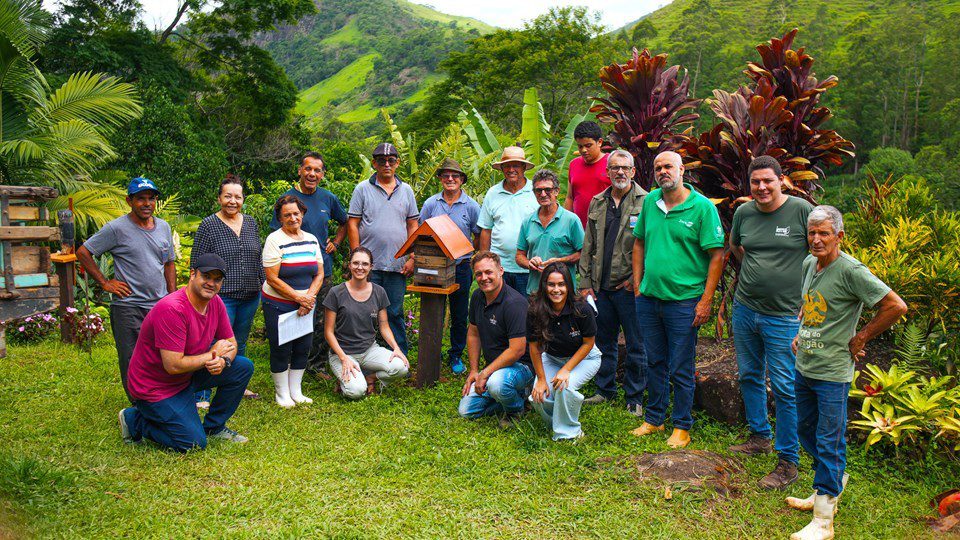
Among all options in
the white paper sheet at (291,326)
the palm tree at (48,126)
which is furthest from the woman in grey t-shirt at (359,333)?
the palm tree at (48,126)

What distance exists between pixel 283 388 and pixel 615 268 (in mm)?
2955

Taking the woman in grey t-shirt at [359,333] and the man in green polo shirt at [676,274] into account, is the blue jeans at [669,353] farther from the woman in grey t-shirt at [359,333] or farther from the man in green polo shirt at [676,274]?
the woman in grey t-shirt at [359,333]

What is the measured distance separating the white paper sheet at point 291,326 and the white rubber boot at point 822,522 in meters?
3.89

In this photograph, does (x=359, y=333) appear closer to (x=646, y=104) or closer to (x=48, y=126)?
(x=646, y=104)

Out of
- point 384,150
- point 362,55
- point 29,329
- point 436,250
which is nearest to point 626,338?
point 436,250

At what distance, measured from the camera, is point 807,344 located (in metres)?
3.73

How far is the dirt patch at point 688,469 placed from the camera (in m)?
4.18

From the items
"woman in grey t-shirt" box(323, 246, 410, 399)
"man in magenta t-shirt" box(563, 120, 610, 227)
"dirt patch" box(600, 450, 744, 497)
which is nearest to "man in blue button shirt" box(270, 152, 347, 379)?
"woman in grey t-shirt" box(323, 246, 410, 399)

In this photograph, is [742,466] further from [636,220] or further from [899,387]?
[636,220]

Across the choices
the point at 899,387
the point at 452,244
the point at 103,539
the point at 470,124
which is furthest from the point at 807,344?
the point at 470,124

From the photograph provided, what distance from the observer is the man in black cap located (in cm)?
622

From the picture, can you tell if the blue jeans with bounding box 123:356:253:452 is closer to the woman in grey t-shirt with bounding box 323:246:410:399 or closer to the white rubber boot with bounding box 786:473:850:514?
the woman in grey t-shirt with bounding box 323:246:410:399

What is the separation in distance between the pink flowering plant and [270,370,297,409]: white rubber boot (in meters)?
3.79

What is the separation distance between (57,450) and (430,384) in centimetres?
292
